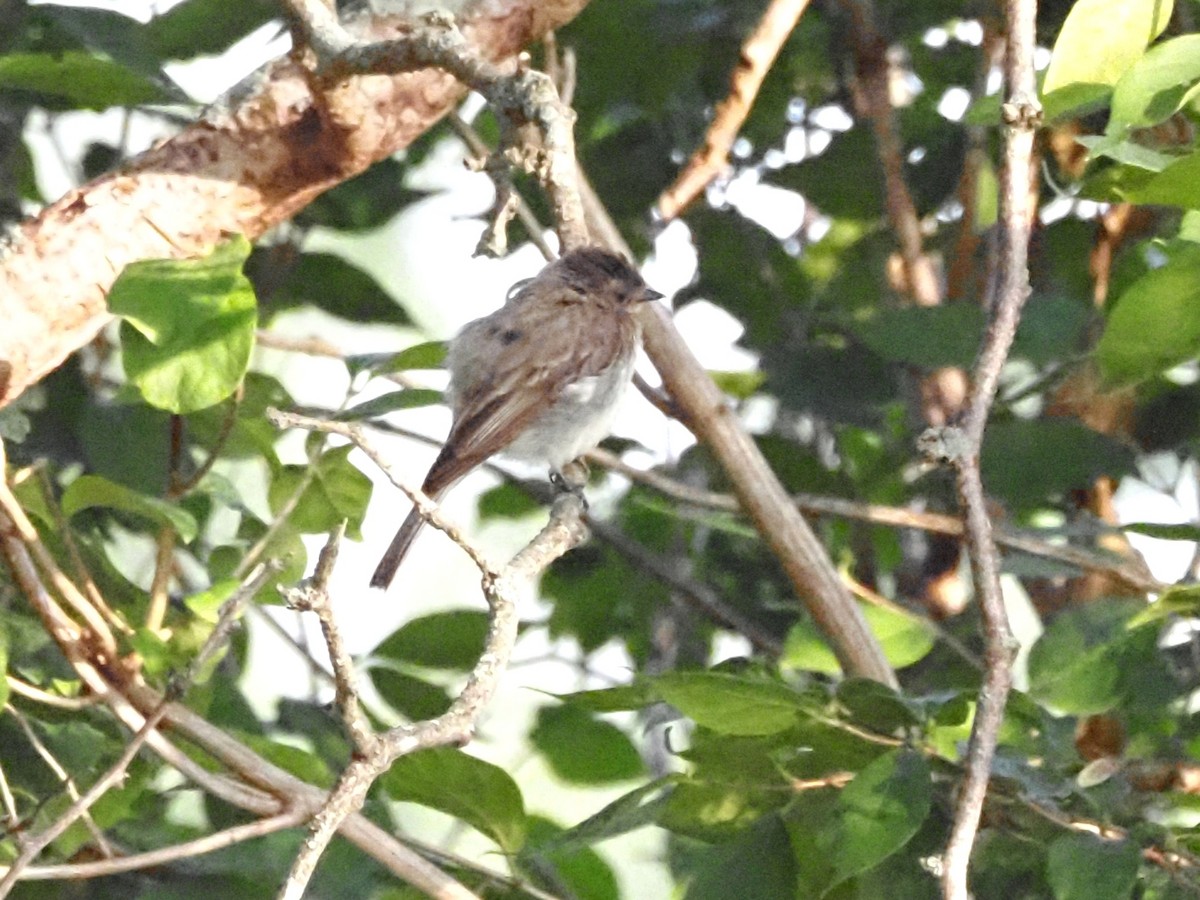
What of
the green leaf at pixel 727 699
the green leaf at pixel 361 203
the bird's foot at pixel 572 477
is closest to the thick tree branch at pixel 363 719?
the green leaf at pixel 727 699

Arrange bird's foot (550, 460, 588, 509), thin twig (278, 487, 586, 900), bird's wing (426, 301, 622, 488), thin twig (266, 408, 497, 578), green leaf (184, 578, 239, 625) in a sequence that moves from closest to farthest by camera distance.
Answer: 1. thin twig (278, 487, 586, 900)
2. thin twig (266, 408, 497, 578)
3. green leaf (184, 578, 239, 625)
4. bird's foot (550, 460, 588, 509)
5. bird's wing (426, 301, 622, 488)

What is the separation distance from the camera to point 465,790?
273cm

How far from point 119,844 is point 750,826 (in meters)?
1.29

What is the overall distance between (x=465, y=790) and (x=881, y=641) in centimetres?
88

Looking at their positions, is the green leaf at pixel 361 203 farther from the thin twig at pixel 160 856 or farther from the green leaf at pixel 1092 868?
the green leaf at pixel 1092 868

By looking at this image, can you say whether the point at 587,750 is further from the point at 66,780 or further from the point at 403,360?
the point at 66,780

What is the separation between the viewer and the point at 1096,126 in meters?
3.78

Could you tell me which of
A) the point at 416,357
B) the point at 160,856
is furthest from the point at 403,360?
the point at 160,856

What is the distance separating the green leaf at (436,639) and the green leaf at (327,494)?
0.55 metres

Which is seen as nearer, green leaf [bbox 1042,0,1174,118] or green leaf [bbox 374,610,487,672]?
green leaf [bbox 1042,0,1174,118]

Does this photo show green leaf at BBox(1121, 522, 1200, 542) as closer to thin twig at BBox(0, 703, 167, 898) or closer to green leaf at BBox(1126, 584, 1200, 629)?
green leaf at BBox(1126, 584, 1200, 629)

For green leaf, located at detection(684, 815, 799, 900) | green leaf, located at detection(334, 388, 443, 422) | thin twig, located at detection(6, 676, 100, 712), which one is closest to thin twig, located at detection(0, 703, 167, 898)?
thin twig, located at detection(6, 676, 100, 712)

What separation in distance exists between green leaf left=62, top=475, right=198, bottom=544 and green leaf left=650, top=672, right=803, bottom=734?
78cm

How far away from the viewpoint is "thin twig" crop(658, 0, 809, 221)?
3.30 m
